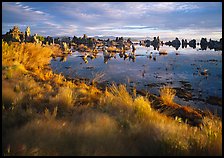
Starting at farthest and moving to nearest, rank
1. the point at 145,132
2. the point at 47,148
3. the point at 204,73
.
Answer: the point at 204,73, the point at 145,132, the point at 47,148

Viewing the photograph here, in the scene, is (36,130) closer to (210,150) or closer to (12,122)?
(12,122)

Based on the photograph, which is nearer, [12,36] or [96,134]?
[96,134]

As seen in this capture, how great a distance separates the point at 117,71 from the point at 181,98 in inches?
326

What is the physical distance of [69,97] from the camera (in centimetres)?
732

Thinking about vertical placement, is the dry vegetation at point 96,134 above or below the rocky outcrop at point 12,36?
below

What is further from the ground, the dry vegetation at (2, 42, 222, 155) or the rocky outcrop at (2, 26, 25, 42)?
the rocky outcrop at (2, 26, 25, 42)

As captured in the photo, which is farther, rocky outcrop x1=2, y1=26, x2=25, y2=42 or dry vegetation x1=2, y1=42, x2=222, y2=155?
rocky outcrop x1=2, y1=26, x2=25, y2=42

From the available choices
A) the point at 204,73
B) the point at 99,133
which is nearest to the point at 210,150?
the point at 99,133

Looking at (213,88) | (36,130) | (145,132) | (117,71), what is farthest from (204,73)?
(36,130)

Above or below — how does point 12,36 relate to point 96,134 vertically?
above

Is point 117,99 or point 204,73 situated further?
point 204,73

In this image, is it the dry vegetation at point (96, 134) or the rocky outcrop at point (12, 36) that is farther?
the rocky outcrop at point (12, 36)

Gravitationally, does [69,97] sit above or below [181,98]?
above

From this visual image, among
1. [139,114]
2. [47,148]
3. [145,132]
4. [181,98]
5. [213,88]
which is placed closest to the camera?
[47,148]
